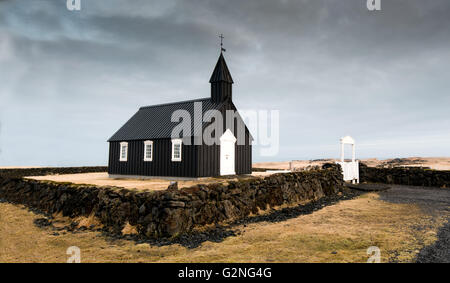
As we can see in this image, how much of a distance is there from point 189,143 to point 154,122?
603cm

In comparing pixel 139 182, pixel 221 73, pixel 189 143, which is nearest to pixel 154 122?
pixel 189 143

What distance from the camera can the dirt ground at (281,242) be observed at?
7.06m

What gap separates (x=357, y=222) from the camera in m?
10.6

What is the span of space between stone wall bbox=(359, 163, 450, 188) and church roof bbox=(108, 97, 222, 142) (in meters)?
16.3

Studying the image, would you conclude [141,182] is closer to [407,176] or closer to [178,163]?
[178,163]

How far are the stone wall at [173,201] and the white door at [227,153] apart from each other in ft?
20.9

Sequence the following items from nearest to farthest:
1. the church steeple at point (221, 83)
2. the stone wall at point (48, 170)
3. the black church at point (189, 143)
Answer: the black church at point (189, 143) → the church steeple at point (221, 83) → the stone wall at point (48, 170)

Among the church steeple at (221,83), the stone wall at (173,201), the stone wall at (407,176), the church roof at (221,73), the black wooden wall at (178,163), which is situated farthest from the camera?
the stone wall at (407,176)

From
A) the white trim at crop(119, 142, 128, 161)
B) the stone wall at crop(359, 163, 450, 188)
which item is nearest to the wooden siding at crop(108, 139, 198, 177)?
the white trim at crop(119, 142, 128, 161)

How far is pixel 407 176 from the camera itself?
25.3 m

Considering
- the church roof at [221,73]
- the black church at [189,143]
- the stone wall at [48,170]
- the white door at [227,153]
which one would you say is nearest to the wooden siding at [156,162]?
the black church at [189,143]

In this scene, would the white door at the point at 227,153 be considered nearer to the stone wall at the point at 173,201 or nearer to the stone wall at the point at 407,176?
the stone wall at the point at 173,201

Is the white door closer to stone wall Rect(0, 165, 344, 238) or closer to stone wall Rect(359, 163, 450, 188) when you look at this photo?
stone wall Rect(0, 165, 344, 238)
